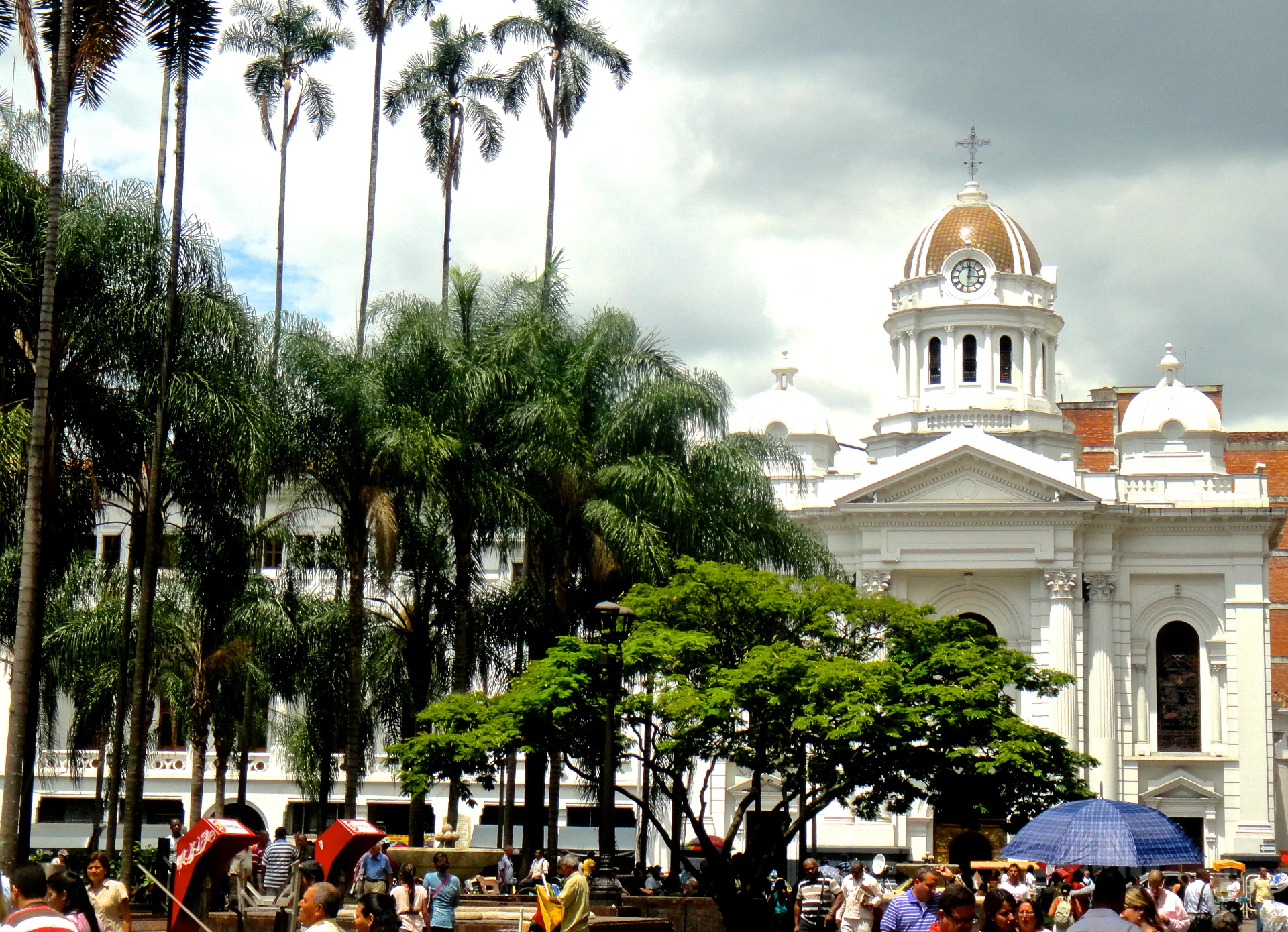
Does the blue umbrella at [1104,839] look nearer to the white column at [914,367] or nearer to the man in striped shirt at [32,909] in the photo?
the man in striped shirt at [32,909]

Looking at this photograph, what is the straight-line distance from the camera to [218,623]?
94.2 ft

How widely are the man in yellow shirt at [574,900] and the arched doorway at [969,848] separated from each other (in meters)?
30.2

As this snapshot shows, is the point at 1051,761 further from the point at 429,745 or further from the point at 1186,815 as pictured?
the point at 1186,815

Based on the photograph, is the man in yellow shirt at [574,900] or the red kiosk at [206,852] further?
the red kiosk at [206,852]

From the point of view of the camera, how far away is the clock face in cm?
6378

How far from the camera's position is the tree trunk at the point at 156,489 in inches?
973

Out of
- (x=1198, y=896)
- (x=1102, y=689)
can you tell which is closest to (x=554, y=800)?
(x=1198, y=896)

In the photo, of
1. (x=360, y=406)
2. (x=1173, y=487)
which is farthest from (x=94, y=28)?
(x=1173, y=487)

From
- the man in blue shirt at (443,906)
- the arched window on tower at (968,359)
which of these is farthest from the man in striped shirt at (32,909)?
the arched window on tower at (968,359)

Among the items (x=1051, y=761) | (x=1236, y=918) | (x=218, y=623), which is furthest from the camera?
(x=1051, y=761)

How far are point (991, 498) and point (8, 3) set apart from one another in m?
36.9

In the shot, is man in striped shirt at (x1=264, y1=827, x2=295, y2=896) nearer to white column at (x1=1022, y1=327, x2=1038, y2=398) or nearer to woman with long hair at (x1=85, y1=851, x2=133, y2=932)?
woman with long hair at (x1=85, y1=851, x2=133, y2=932)

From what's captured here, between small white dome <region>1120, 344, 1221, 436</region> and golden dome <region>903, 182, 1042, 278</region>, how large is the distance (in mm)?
6950

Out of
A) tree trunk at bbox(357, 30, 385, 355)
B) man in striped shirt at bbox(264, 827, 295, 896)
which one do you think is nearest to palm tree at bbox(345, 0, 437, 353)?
tree trunk at bbox(357, 30, 385, 355)
